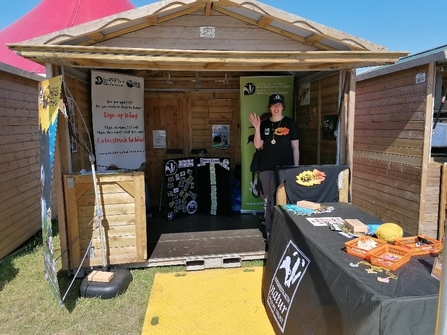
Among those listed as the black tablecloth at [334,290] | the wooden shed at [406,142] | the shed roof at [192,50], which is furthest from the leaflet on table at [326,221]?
the wooden shed at [406,142]

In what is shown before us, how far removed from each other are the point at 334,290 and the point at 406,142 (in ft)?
12.2

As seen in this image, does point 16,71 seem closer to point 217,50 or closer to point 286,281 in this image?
point 217,50

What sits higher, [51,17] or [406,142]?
[51,17]

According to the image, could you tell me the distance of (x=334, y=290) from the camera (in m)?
1.91

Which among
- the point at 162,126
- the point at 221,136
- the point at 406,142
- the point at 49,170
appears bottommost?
the point at 49,170

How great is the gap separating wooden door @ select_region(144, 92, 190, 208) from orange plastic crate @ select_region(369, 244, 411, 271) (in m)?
4.53

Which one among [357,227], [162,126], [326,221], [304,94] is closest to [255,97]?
[304,94]

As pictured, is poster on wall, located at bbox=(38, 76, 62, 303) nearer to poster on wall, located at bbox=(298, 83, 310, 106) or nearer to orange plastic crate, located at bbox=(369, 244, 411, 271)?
orange plastic crate, located at bbox=(369, 244, 411, 271)

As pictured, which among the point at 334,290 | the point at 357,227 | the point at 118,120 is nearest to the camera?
the point at 334,290

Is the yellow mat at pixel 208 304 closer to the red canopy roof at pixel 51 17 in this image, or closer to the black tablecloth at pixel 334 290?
the black tablecloth at pixel 334 290

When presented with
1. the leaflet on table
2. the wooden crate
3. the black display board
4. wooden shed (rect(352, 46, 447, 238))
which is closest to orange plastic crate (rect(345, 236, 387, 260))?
the leaflet on table

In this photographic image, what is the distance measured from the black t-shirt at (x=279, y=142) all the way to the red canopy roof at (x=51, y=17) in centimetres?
655

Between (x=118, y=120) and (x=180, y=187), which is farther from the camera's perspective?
→ (x=180, y=187)

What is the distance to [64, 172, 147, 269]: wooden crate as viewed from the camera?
11.8 feet
